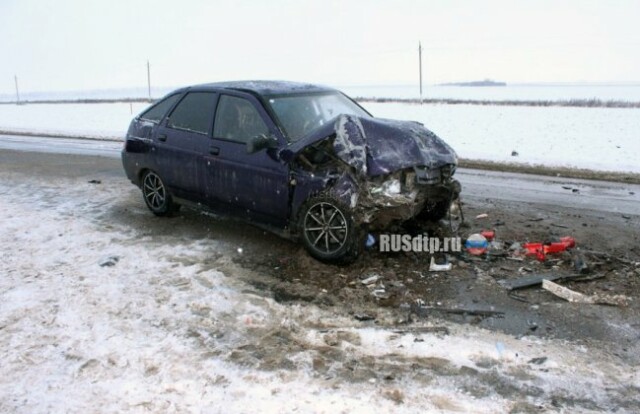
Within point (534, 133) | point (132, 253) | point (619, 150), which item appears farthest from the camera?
point (534, 133)

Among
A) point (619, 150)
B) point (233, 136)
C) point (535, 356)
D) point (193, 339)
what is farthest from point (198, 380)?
point (619, 150)

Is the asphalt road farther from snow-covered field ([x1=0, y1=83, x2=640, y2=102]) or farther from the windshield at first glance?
snow-covered field ([x1=0, y1=83, x2=640, y2=102])

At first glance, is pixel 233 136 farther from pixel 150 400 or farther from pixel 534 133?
pixel 534 133

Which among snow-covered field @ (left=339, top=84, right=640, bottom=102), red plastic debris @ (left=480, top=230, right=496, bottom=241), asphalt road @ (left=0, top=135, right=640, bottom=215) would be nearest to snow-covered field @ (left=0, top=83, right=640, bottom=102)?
snow-covered field @ (left=339, top=84, right=640, bottom=102)

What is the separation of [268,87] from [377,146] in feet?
5.62

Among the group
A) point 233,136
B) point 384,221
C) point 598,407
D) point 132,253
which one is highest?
point 233,136

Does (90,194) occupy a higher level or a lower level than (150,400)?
higher

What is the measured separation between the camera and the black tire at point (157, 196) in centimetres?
690

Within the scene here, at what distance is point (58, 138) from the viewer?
1777 cm

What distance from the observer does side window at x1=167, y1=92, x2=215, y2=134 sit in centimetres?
623

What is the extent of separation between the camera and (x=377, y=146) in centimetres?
511

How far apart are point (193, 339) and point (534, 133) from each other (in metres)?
19.4

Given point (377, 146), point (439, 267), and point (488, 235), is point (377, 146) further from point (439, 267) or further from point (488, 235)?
point (488, 235)

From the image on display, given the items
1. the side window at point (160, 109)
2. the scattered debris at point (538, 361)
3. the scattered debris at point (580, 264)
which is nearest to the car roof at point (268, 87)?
the side window at point (160, 109)
